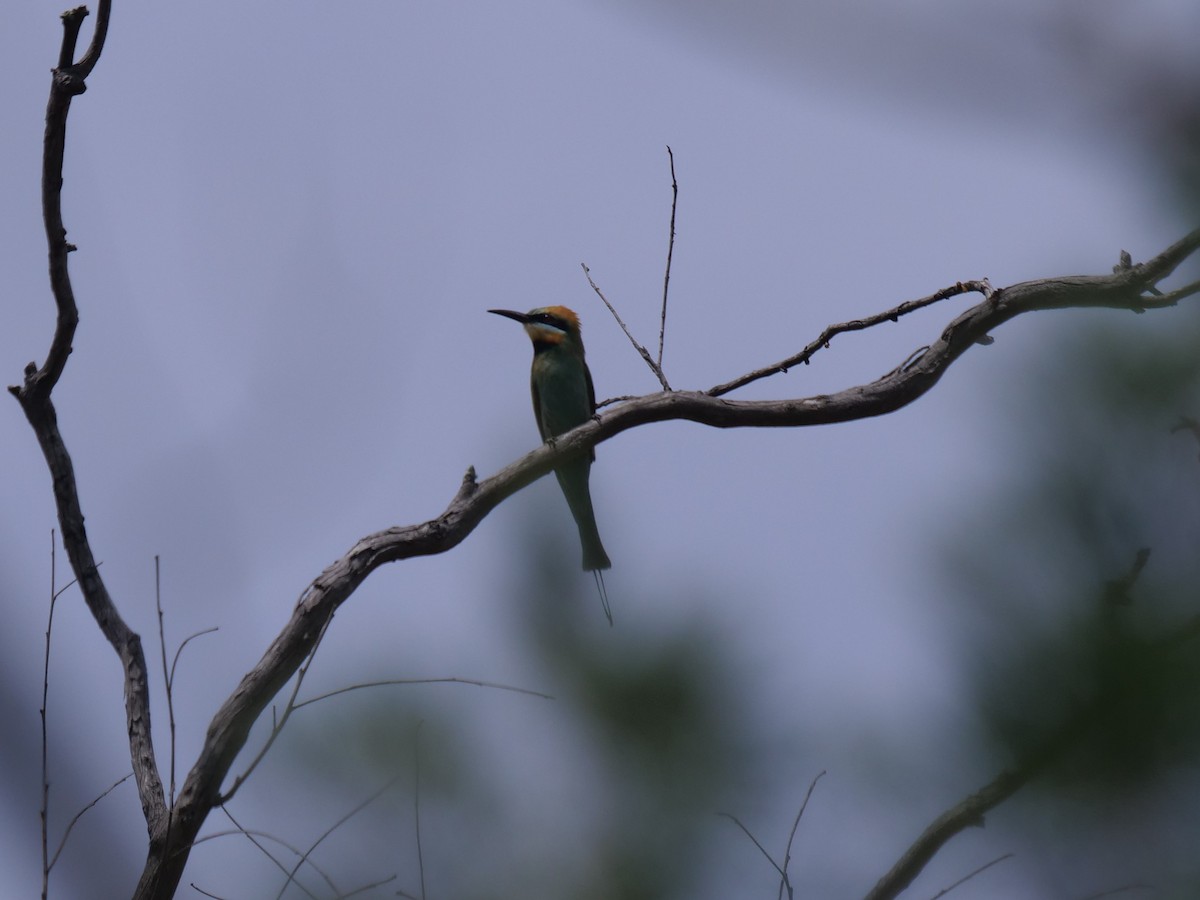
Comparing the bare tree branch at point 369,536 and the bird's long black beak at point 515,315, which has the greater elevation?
the bird's long black beak at point 515,315

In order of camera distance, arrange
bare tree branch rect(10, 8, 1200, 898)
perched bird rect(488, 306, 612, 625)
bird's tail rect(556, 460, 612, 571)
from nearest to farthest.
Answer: bare tree branch rect(10, 8, 1200, 898) < bird's tail rect(556, 460, 612, 571) < perched bird rect(488, 306, 612, 625)

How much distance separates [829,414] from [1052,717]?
1349 millimetres

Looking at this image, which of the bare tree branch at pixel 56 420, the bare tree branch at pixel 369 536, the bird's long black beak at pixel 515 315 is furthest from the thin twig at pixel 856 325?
the bird's long black beak at pixel 515 315

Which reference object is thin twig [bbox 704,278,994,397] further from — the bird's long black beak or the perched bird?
the bird's long black beak

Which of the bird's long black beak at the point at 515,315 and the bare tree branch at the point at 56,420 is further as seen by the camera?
the bird's long black beak at the point at 515,315

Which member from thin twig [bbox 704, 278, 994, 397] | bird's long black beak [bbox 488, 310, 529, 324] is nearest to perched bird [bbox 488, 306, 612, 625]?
bird's long black beak [bbox 488, 310, 529, 324]

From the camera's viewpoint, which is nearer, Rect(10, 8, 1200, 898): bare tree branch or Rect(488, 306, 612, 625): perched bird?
Rect(10, 8, 1200, 898): bare tree branch

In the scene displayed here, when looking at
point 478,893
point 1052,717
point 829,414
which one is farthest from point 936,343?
point 478,893

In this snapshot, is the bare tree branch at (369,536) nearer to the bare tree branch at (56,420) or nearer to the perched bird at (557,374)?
the bare tree branch at (56,420)

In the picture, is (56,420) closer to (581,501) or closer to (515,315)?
(581,501)

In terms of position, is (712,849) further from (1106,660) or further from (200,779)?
(1106,660)

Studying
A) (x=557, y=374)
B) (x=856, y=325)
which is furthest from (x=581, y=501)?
(x=856, y=325)

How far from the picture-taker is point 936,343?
3.19m

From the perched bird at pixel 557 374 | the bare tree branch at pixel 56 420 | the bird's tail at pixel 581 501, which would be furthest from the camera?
the perched bird at pixel 557 374
